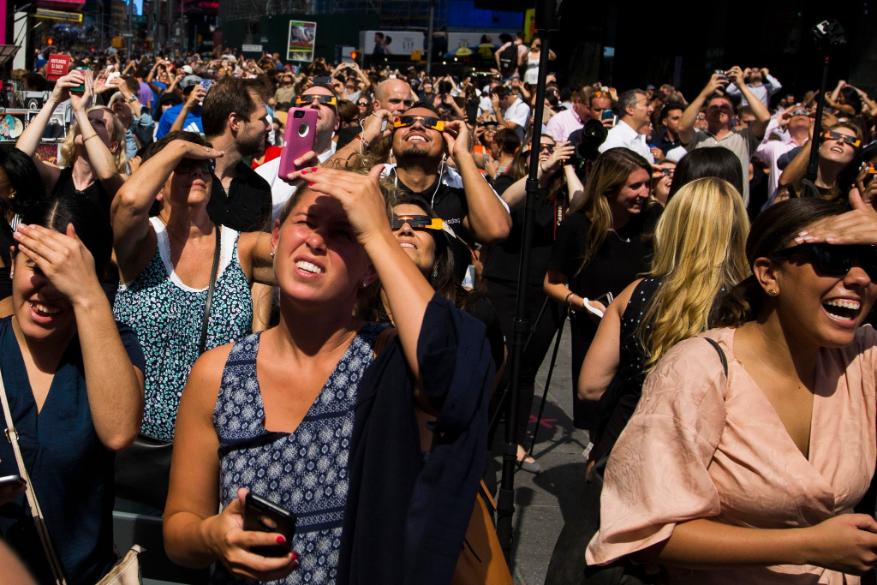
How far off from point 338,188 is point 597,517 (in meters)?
1.27

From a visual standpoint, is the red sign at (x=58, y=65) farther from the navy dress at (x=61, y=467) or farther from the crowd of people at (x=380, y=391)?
the navy dress at (x=61, y=467)

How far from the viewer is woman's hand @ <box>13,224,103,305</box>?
2412 mm

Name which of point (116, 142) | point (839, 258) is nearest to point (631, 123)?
point (116, 142)

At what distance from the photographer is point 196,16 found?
94188 mm

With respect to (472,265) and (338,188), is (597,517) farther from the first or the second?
(472,265)

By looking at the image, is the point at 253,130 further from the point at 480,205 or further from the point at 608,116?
the point at 608,116

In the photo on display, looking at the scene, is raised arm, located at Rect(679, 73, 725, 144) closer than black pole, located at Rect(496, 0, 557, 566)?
No

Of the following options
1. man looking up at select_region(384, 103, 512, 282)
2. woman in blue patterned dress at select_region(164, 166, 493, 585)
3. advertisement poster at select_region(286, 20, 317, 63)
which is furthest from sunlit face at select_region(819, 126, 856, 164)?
advertisement poster at select_region(286, 20, 317, 63)

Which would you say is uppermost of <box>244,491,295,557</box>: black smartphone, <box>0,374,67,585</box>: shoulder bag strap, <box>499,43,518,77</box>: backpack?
<box>499,43,518,77</box>: backpack

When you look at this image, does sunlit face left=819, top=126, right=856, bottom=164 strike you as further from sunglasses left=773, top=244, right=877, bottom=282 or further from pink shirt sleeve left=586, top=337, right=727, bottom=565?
pink shirt sleeve left=586, top=337, right=727, bottom=565

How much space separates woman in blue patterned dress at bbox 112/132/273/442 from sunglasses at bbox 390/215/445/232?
0.49 metres

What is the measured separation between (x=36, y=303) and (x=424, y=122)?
293cm

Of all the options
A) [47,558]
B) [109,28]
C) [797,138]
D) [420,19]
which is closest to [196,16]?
[109,28]

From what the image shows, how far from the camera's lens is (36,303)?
8.39 ft
